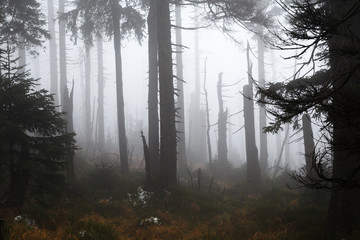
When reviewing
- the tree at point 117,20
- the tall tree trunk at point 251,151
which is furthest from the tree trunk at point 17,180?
the tall tree trunk at point 251,151

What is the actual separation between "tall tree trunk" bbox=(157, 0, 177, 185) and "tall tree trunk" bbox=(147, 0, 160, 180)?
176 centimetres

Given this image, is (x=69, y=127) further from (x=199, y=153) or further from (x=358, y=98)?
(x=358, y=98)

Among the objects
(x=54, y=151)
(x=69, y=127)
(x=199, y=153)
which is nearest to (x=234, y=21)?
(x=54, y=151)

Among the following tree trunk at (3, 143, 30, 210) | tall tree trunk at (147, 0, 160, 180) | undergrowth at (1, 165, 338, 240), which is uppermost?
tall tree trunk at (147, 0, 160, 180)

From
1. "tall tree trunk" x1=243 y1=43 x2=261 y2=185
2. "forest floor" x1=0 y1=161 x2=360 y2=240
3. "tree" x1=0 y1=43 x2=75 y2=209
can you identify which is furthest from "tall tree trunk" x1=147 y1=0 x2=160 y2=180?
"tree" x1=0 y1=43 x2=75 y2=209

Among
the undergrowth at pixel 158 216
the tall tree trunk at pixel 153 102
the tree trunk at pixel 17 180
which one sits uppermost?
the tall tree trunk at pixel 153 102

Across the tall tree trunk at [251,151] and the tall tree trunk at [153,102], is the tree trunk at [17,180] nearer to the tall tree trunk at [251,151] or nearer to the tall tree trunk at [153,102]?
the tall tree trunk at [153,102]

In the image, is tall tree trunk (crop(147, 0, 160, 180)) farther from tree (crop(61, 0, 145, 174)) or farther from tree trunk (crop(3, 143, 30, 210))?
tree trunk (crop(3, 143, 30, 210))

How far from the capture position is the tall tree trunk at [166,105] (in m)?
9.61

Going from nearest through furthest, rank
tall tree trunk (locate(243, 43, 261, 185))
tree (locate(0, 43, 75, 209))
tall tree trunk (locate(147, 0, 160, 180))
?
tree (locate(0, 43, 75, 209)) < tall tree trunk (locate(147, 0, 160, 180)) < tall tree trunk (locate(243, 43, 261, 185))

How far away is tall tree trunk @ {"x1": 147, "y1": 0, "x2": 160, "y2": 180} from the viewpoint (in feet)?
38.2

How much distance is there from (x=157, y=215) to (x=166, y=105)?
12.9 feet

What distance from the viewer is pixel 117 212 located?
7984 mm

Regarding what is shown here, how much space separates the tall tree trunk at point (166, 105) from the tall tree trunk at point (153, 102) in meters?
1.76
